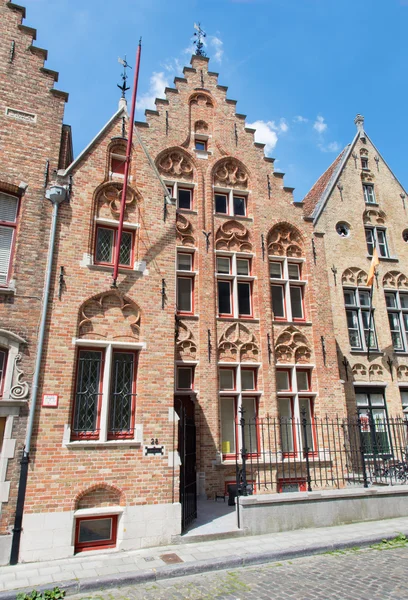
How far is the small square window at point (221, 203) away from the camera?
15.4m

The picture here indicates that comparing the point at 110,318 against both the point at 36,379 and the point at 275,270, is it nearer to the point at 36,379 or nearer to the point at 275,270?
the point at 36,379

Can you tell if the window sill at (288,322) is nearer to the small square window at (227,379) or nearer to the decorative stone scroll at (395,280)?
the small square window at (227,379)

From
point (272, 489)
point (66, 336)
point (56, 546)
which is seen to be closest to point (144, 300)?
point (66, 336)

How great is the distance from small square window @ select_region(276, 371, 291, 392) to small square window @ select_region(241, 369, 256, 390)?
94 cm

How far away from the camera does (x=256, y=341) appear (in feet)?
46.6

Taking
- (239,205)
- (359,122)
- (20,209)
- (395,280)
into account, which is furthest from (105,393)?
(359,122)

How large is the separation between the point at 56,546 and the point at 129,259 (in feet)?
19.7

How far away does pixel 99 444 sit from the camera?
8.01m

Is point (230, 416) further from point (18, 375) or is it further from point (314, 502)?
point (18, 375)

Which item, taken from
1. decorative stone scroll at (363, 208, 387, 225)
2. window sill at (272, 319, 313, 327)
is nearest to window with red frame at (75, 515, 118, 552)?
window sill at (272, 319, 313, 327)

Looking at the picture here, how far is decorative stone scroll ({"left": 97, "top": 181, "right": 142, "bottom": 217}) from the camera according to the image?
979 centimetres

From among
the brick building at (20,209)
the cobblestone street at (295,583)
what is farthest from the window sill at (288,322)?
the brick building at (20,209)

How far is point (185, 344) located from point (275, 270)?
15.7 feet

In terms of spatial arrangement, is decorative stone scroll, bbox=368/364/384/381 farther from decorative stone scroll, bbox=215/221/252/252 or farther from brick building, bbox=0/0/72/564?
brick building, bbox=0/0/72/564
